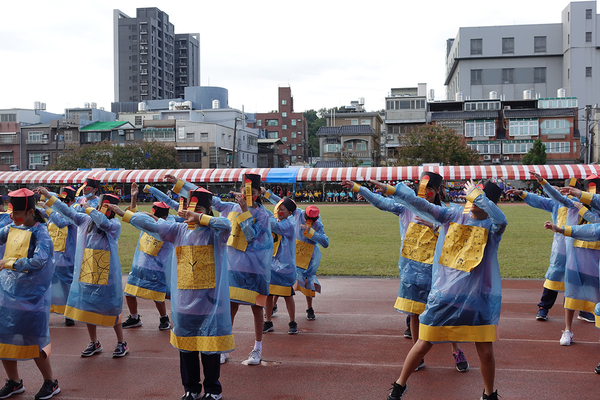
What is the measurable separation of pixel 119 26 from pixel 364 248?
9070cm

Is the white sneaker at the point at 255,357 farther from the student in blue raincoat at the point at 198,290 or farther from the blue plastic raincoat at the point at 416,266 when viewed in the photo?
the blue plastic raincoat at the point at 416,266

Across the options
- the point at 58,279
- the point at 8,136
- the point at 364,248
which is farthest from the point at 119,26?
the point at 58,279

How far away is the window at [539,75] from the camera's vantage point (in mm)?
75750

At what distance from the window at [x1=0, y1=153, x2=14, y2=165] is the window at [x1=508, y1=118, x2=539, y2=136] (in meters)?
63.9

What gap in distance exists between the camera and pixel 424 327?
4617mm

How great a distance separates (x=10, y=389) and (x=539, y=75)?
83335 millimetres

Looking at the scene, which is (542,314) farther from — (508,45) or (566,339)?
(508,45)

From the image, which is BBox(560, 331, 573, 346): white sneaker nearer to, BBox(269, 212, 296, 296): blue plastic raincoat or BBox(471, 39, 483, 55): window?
BBox(269, 212, 296, 296): blue plastic raincoat

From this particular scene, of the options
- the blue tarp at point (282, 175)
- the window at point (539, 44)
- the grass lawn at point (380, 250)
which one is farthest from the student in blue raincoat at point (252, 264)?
the window at point (539, 44)

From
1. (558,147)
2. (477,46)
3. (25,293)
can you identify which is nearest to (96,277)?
(25,293)

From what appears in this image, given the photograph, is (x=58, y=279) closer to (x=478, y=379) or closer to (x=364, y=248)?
(x=478, y=379)

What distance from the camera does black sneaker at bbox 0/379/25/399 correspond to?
16.8 ft

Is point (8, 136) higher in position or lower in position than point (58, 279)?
higher

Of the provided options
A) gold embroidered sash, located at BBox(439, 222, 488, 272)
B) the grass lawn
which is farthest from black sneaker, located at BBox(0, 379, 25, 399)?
the grass lawn
